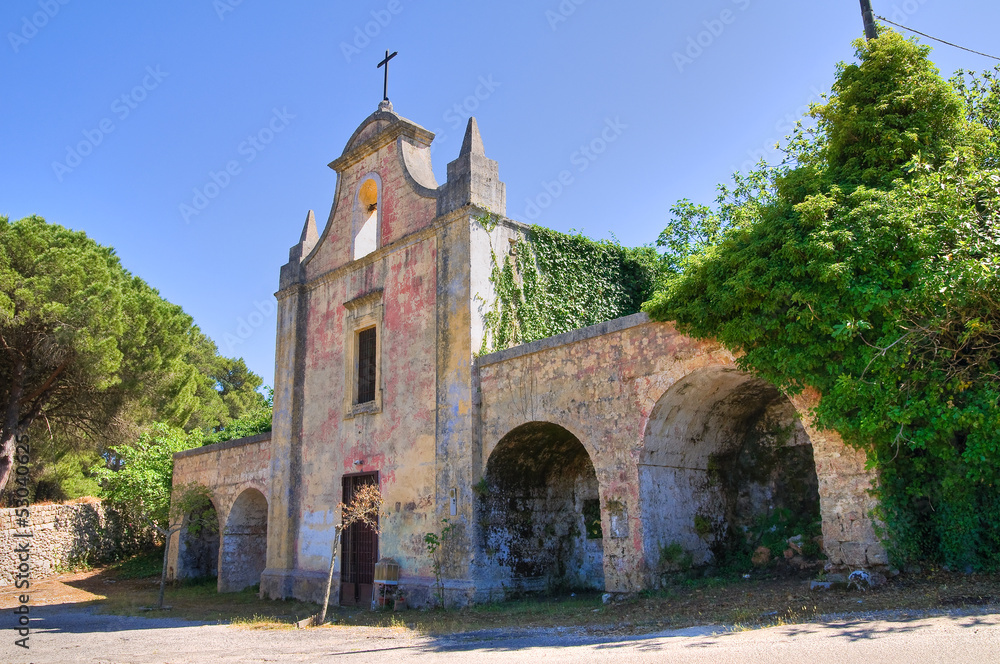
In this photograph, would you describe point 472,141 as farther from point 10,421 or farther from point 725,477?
point 10,421

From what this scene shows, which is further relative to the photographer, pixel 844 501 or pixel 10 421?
pixel 10 421

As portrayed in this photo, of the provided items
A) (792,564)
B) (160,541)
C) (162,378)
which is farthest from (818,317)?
(160,541)

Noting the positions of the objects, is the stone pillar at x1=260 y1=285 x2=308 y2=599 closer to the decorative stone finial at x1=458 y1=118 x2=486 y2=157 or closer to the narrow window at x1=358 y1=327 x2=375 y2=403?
the narrow window at x1=358 y1=327 x2=375 y2=403

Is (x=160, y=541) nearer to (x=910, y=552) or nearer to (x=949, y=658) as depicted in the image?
(x=910, y=552)

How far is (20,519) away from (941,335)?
23.7 m

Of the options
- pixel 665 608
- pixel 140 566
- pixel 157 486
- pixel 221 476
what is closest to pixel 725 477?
pixel 665 608

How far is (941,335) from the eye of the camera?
8039mm

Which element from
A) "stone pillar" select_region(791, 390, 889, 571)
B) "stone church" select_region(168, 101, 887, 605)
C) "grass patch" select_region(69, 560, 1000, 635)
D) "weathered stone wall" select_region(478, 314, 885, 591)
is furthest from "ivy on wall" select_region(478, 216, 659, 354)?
"stone pillar" select_region(791, 390, 889, 571)

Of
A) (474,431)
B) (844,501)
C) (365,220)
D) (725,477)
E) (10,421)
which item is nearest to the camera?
(844,501)

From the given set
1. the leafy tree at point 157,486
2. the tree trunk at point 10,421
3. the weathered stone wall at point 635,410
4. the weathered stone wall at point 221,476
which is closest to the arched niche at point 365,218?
the weathered stone wall at point 221,476

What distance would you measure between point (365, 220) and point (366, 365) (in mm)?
3407

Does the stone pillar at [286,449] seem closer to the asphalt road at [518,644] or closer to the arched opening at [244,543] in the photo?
the arched opening at [244,543]

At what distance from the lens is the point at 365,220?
54.5ft

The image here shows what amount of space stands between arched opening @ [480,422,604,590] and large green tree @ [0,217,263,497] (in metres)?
13.7
